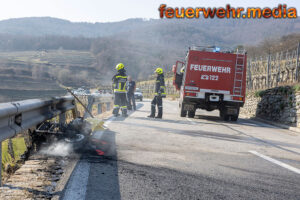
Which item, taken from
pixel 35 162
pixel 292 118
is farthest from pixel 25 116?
pixel 292 118

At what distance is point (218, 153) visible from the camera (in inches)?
209

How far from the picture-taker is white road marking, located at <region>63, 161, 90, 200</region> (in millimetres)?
2812

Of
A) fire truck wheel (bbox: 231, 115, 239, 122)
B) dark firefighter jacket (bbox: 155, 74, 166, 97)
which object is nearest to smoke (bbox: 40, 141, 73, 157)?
dark firefighter jacket (bbox: 155, 74, 166, 97)

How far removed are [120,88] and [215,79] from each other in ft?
13.7

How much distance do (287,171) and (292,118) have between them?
8.79 metres

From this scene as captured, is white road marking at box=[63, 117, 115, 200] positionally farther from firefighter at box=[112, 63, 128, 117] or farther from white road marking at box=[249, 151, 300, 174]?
firefighter at box=[112, 63, 128, 117]

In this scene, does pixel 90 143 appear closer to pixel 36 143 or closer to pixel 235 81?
pixel 36 143

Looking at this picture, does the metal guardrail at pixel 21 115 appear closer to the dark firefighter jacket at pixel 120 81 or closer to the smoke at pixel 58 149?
the smoke at pixel 58 149

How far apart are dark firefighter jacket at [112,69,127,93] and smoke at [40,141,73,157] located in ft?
21.0

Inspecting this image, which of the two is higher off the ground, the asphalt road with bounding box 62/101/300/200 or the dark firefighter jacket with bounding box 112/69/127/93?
the dark firefighter jacket with bounding box 112/69/127/93

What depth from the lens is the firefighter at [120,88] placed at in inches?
434

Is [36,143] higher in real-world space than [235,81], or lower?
lower

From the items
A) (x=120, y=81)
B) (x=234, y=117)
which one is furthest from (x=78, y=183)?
(x=234, y=117)

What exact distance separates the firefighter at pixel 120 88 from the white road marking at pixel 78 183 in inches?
283
